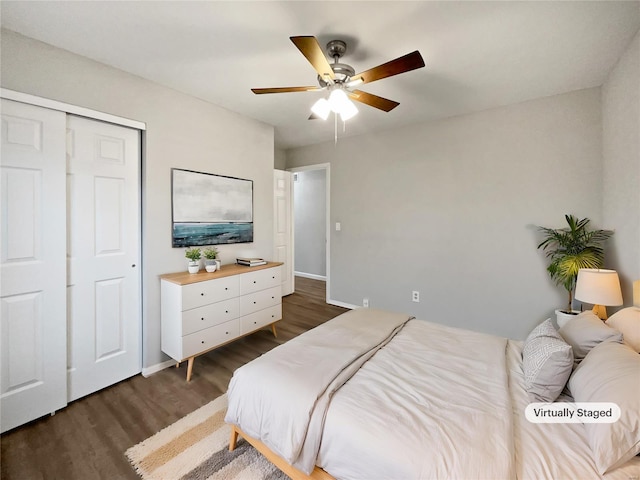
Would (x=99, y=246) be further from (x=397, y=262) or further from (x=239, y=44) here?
(x=397, y=262)

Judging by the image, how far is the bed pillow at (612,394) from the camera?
90 centimetres

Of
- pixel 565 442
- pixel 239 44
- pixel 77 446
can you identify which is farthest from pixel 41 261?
pixel 565 442

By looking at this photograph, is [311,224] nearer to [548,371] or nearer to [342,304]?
[342,304]

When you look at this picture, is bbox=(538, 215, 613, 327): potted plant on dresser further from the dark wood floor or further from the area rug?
the dark wood floor

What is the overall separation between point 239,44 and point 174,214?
1526mm

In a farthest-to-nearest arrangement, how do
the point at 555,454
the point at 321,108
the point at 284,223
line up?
the point at 284,223
the point at 321,108
the point at 555,454

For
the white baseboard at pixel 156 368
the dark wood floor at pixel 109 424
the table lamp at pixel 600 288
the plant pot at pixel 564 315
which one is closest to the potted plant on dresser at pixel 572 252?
the plant pot at pixel 564 315

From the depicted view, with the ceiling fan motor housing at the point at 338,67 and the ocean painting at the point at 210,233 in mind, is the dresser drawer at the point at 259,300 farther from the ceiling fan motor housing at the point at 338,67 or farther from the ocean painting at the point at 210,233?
the ceiling fan motor housing at the point at 338,67

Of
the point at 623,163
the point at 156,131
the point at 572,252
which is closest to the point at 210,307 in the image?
the point at 156,131

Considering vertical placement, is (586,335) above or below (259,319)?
above

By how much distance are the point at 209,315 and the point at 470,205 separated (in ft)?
9.79

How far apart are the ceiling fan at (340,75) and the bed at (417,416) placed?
158 cm

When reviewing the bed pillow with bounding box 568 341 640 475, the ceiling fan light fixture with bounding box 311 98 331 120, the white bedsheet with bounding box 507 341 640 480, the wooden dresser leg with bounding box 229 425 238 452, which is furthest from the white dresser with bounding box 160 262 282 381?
the bed pillow with bounding box 568 341 640 475

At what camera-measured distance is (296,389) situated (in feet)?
4.16
